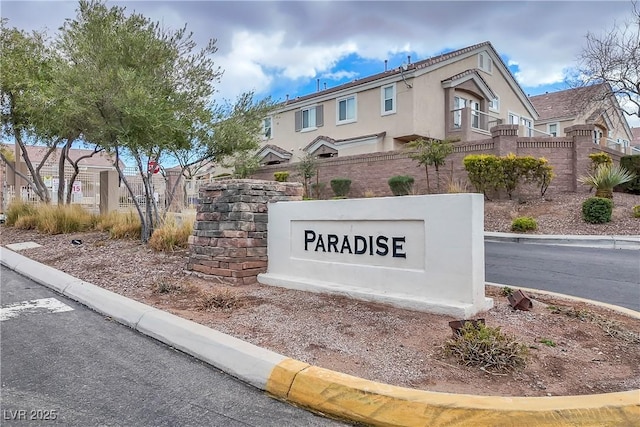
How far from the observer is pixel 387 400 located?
289 centimetres

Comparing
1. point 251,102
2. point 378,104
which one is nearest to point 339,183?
point 378,104

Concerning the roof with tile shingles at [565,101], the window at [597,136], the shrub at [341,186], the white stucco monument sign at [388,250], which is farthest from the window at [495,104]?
the white stucco monument sign at [388,250]

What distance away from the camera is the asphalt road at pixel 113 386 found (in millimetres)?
2877

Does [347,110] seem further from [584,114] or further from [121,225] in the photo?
[121,225]

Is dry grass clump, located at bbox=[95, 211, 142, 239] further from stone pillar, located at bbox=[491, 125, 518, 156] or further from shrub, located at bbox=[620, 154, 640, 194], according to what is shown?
shrub, located at bbox=[620, 154, 640, 194]

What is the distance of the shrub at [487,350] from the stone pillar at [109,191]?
14462 mm

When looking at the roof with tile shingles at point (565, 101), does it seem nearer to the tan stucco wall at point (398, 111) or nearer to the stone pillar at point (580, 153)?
the tan stucco wall at point (398, 111)

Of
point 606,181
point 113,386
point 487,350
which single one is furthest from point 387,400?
point 606,181

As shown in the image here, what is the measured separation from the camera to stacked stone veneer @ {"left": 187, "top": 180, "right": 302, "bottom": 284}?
6.43 meters

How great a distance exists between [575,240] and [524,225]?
5.67 ft

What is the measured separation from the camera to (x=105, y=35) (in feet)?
29.5

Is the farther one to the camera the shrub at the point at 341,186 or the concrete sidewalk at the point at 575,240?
the shrub at the point at 341,186

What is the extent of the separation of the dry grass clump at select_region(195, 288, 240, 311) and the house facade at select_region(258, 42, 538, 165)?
18239 millimetres

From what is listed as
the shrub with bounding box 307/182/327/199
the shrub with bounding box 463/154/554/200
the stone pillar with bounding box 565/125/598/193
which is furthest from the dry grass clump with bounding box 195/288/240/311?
the shrub with bounding box 307/182/327/199
